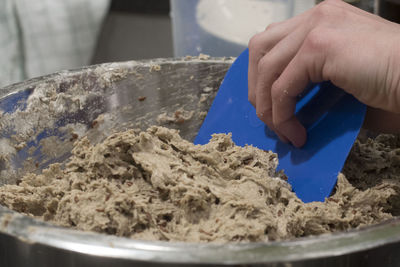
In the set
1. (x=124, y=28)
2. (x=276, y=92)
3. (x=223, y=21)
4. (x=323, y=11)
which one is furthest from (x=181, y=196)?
(x=124, y=28)

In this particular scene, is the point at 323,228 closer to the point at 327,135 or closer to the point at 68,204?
the point at 327,135

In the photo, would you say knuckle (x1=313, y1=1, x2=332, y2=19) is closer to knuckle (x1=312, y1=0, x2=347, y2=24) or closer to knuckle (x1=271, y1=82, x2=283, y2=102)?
knuckle (x1=312, y1=0, x2=347, y2=24)

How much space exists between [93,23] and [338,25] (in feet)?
5.47

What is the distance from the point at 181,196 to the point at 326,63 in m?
0.34

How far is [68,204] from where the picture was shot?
0.72m

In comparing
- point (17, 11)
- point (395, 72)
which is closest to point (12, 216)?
point (395, 72)

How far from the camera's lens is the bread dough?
26.8 inches

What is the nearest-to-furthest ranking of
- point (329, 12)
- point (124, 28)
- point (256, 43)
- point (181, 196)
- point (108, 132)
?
1. point (181, 196)
2. point (329, 12)
3. point (256, 43)
4. point (108, 132)
5. point (124, 28)

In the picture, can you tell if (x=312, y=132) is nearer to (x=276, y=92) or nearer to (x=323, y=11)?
(x=276, y=92)

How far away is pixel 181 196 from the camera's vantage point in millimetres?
736

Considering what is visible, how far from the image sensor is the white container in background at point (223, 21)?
155 centimetres

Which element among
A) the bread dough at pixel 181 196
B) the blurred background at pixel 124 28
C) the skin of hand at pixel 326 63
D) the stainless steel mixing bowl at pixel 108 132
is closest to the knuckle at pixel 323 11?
the skin of hand at pixel 326 63

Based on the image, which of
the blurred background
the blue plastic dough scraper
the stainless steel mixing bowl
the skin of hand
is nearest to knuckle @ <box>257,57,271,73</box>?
the skin of hand

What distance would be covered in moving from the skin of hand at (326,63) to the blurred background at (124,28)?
1.78ft
